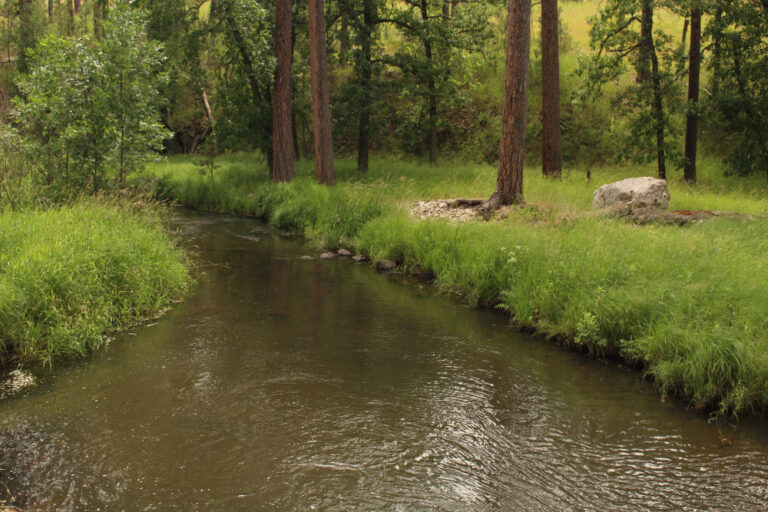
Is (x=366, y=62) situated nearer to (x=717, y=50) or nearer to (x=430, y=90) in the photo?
(x=430, y=90)

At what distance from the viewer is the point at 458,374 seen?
6.66 m

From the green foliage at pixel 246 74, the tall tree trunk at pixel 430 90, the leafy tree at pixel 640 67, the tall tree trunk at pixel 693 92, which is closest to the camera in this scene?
the tall tree trunk at pixel 693 92

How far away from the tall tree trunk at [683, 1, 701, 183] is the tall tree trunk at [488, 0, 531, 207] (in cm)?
787

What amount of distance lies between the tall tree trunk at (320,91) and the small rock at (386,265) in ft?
23.0

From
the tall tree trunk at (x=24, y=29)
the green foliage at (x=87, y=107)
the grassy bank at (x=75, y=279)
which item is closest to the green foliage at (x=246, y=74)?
the green foliage at (x=87, y=107)

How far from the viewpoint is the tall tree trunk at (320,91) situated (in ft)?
56.7

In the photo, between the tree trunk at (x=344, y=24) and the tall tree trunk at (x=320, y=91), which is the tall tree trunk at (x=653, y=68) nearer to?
the tree trunk at (x=344, y=24)

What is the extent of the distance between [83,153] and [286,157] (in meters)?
8.37

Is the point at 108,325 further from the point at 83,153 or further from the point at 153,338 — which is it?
the point at 83,153

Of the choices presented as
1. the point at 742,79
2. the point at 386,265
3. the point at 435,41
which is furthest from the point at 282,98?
the point at 742,79

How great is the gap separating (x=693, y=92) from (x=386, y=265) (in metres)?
12.6

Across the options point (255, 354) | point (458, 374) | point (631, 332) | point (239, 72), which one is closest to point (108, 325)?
point (255, 354)

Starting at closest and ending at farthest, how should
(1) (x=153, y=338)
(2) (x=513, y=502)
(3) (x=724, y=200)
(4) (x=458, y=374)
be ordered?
1. (2) (x=513, y=502)
2. (4) (x=458, y=374)
3. (1) (x=153, y=338)
4. (3) (x=724, y=200)

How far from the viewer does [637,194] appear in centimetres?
1151
